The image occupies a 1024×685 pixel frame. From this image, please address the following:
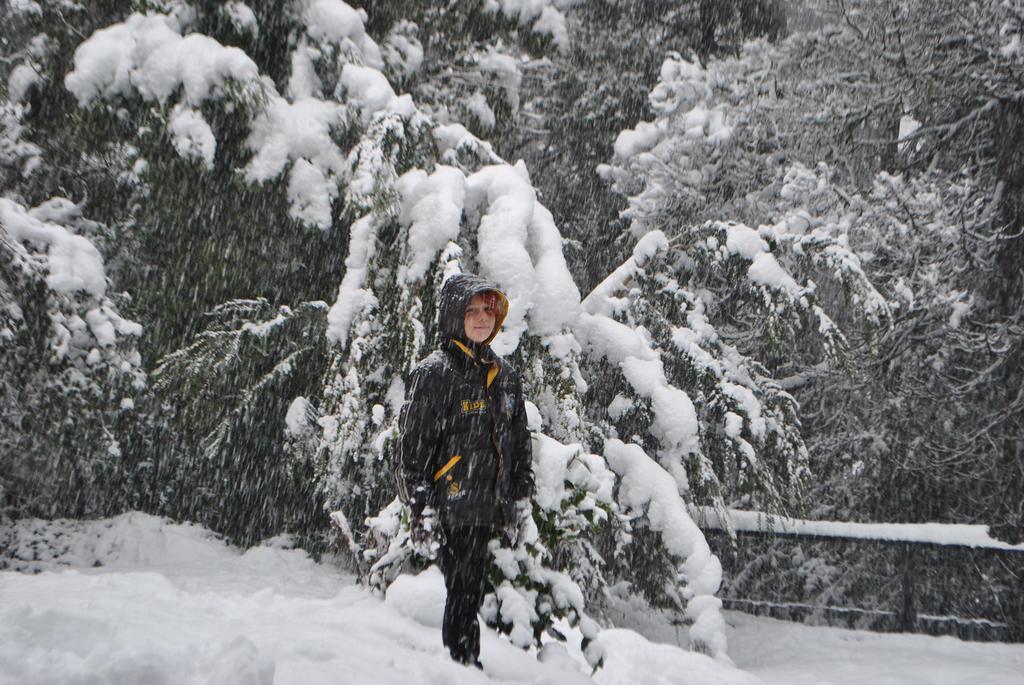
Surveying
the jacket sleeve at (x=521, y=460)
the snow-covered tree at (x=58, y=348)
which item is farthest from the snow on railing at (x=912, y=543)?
the snow-covered tree at (x=58, y=348)

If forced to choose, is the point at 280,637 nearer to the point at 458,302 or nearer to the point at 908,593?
the point at 458,302

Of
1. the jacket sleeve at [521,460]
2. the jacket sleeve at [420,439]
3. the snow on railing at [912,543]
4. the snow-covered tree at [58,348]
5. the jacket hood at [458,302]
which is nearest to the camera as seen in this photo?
the jacket sleeve at [420,439]

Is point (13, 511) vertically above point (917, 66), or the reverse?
point (917, 66)

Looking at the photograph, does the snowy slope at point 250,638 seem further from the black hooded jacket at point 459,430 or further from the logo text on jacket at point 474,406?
the logo text on jacket at point 474,406

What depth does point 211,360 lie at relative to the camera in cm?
666

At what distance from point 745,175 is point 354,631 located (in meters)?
8.97

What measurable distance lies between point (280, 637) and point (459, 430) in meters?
1.05

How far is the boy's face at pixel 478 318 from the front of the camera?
3.46m

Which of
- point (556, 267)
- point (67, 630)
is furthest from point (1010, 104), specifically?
point (67, 630)

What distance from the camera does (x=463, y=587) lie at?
3404mm

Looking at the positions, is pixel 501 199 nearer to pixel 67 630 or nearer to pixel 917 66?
pixel 67 630

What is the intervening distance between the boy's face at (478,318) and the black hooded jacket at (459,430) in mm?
24

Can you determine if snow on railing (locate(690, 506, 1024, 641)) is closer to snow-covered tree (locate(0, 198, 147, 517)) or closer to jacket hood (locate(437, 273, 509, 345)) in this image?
jacket hood (locate(437, 273, 509, 345))

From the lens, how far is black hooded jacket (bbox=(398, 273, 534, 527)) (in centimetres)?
334
